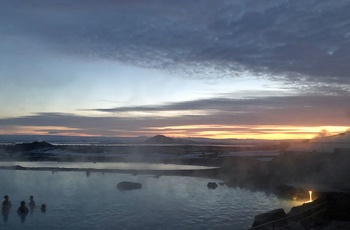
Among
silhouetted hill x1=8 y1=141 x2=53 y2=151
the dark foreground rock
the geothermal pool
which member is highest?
silhouetted hill x1=8 y1=141 x2=53 y2=151

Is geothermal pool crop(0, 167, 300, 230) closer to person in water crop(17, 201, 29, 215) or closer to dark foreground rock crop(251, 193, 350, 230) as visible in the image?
person in water crop(17, 201, 29, 215)

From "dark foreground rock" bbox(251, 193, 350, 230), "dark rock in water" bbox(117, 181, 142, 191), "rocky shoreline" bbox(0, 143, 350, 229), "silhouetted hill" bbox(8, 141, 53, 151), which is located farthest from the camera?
"silhouetted hill" bbox(8, 141, 53, 151)

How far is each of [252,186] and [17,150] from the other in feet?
223

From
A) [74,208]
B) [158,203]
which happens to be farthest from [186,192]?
[74,208]

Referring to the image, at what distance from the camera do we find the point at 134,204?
22812 mm

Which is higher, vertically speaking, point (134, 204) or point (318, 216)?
point (318, 216)

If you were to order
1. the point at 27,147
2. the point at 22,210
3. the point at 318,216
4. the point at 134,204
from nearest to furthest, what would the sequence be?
the point at 318,216, the point at 22,210, the point at 134,204, the point at 27,147

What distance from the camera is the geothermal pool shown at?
18.3 meters

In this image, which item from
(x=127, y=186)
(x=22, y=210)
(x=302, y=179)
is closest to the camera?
(x=22, y=210)

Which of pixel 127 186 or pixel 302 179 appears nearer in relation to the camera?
pixel 302 179

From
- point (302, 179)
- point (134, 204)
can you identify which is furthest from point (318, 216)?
point (302, 179)

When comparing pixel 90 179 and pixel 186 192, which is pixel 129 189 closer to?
pixel 186 192

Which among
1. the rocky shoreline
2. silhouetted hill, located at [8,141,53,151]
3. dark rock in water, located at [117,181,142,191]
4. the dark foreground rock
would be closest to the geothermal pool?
dark rock in water, located at [117,181,142,191]

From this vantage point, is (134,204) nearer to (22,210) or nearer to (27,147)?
(22,210)
